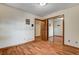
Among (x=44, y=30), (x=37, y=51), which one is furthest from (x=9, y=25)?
(x=44, y=30)

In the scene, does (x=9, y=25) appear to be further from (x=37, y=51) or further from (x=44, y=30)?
(x=44, y=30)

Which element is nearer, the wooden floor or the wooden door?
the wooden floor

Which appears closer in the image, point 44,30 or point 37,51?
point 37,51

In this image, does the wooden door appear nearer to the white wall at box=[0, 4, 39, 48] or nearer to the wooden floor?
the white wall at box=[0, 4, 39, 48]

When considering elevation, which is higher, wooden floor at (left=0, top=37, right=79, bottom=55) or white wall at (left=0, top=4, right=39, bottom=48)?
white wall at (left=0, top=4, right=39, bottom=48)

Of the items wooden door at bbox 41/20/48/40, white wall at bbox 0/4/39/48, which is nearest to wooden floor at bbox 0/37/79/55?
white wall at bbox 0/4/39/48

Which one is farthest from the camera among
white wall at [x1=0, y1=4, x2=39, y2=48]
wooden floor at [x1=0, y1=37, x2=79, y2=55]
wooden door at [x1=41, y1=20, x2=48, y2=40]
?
wooden door at [x1=41, y1=20, x2=48, y2=40]

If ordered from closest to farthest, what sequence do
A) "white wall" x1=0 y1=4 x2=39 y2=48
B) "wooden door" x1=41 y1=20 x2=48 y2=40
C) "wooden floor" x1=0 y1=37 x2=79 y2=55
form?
"wooden floor" x1=0 y1=37 x2=79 y2=55 < "white wall" x1=0 y1=4 x2=39 y2=48 < "wooden door" x1=41 y1=20 x2=48 y2=40

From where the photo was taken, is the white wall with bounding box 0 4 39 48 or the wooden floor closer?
the wooden floor

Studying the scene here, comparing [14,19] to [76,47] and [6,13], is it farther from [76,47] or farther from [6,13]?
[76,47]

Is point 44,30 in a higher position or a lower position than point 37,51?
higher

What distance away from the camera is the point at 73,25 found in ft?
9.58

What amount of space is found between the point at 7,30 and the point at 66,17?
2333 mm

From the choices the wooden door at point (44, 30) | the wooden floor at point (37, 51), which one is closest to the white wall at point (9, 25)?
the wooden floor at point (37, 51)
